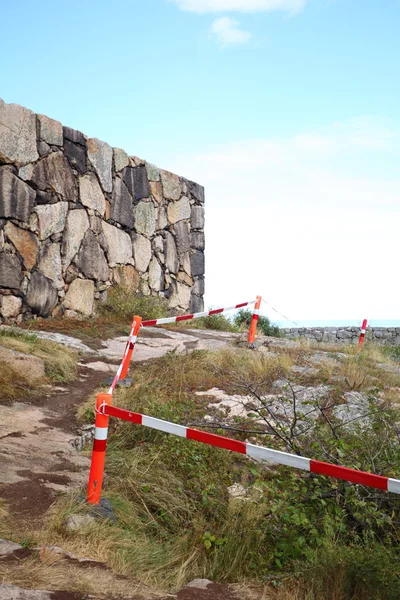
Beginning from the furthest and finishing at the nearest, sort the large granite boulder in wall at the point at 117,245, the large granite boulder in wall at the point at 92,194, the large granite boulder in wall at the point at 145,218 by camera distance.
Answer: the large granite boulder in wall at the point at 145,218 < the large granite boulder in wall at the point at 117,245 < the large granite boulder in wall at the point at 92,194

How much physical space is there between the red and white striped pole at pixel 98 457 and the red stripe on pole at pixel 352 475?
1.78 metres

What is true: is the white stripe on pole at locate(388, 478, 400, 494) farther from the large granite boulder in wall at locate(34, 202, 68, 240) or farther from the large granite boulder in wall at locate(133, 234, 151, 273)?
the large granite boulder in wall at locate(133, 234, 151, 273)

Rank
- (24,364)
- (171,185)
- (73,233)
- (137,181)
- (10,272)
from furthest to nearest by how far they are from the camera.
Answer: (171,185), (137,181), (73,233), (10,272), (24,364)

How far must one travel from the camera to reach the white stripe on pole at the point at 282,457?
12.1ft

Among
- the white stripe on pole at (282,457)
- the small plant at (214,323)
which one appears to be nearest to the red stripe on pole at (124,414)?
the white stripe on pole at (282,457)

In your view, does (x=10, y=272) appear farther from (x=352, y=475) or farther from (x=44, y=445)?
(x=352, y=475)

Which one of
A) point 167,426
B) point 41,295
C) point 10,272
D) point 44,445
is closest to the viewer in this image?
point 167,426

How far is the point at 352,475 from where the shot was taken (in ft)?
11.3

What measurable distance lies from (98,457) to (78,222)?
902 cm

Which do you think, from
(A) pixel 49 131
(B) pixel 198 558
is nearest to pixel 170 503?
(B) pixel 198 558

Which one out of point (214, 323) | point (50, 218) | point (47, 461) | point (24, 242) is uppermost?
point (50, 218)

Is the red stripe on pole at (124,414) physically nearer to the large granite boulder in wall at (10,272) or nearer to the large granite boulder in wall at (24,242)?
the large granite boulder in wall at (10,272)

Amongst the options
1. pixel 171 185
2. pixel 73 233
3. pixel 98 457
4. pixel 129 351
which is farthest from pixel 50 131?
pixel 98 457

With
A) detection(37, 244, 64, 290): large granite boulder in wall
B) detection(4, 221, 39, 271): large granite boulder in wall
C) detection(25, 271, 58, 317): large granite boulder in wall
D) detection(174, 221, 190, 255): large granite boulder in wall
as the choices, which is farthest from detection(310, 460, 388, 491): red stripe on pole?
detection(174, 221, 190, 255): large granite boulder in wall
